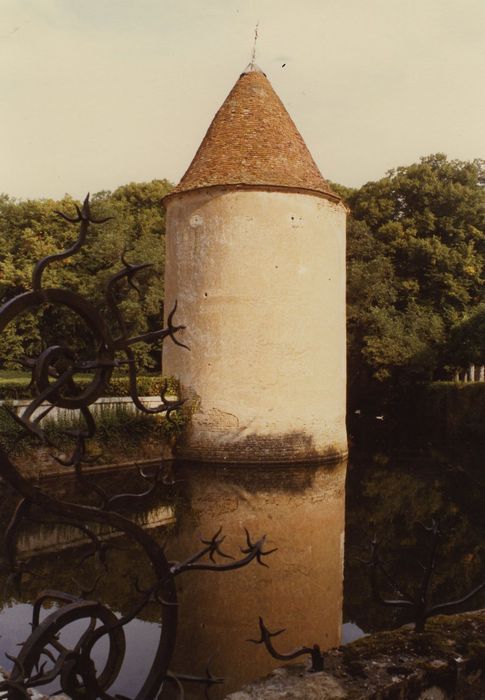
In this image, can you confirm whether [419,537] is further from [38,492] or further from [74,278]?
[74,278]

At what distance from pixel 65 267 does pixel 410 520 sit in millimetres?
20580

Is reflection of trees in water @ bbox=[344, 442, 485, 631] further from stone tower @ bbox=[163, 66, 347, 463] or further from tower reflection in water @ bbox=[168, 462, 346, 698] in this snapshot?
stone tower @ bbox=[163, 66, 347, 463]

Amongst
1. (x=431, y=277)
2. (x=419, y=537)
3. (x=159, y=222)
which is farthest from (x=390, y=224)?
(x=419, y=537)

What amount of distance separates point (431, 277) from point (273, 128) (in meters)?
12.2

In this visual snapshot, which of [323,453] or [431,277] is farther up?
[431,277]

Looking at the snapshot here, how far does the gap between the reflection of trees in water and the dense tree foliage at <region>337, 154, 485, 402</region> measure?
25.3 feet

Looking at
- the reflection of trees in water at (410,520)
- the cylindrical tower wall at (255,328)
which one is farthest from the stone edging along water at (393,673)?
the cylindrical tower wall at (255,328)

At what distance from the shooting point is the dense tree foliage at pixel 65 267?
25.5 m

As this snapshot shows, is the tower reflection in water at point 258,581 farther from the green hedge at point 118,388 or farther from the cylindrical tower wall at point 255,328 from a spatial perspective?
the green hedge at point 118,388

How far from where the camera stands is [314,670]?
8.54 feet

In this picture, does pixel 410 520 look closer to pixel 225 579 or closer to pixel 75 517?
pixel 225 579

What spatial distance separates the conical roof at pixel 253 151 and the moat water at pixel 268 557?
649 cm

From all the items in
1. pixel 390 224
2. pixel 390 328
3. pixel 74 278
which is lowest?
pixel 390 328

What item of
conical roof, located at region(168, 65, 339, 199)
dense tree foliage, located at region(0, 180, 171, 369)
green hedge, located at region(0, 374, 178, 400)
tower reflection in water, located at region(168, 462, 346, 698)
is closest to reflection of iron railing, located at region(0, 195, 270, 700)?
tower reflection in water, located at region(168, 462, 346, 698)
